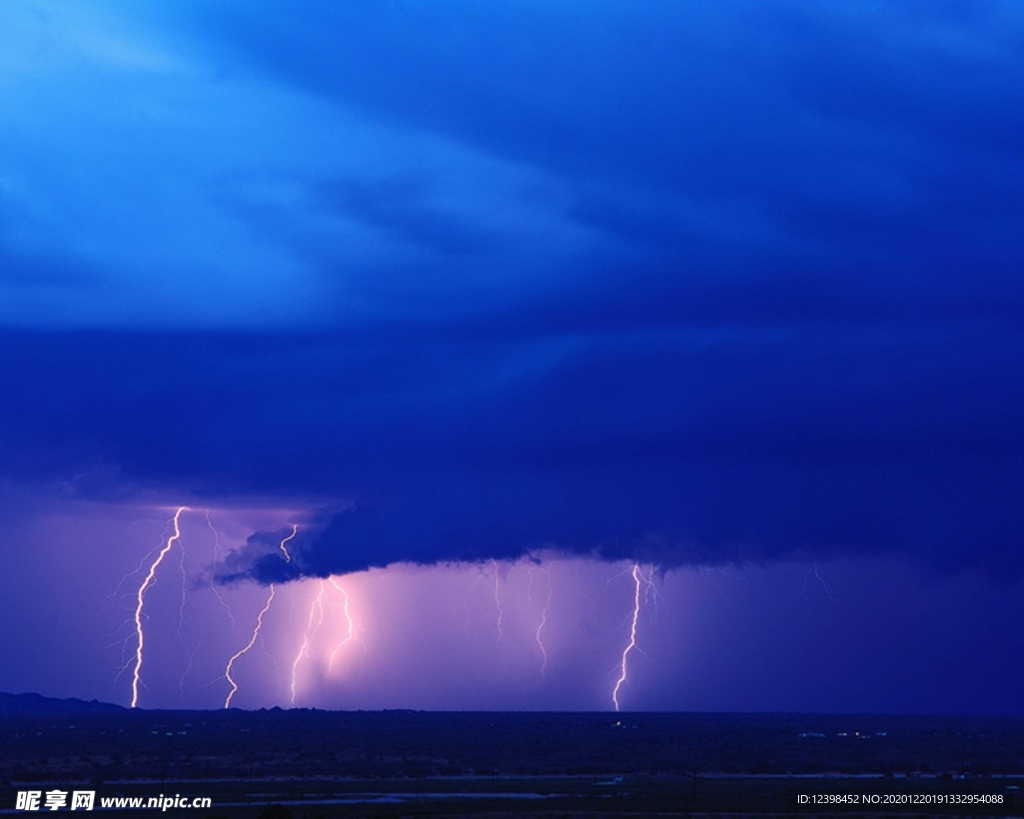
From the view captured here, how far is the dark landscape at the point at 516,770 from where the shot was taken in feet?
195

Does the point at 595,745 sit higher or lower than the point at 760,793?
higher

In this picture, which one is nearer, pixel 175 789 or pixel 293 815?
pixel 293 815

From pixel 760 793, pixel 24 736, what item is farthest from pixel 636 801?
pixel 24 736

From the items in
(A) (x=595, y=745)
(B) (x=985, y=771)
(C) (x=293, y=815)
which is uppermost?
(A) (x=595, y=745)

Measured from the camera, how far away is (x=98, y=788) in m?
66.9

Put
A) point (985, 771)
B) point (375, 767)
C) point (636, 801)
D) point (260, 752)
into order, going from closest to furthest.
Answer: point (636, 801), point (985, 771), point (375, 767), point (260, 752)

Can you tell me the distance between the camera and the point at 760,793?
215ft

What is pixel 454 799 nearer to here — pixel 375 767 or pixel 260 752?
pixel 375 767

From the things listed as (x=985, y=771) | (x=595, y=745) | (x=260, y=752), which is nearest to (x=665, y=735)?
(x=595, y=745)

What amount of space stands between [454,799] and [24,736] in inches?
3393

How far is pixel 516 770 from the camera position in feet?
277

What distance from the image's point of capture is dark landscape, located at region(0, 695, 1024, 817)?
59531mm

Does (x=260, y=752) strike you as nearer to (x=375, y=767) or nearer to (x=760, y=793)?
(x=375, y=767)

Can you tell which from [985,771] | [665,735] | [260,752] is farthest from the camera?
[665,735]
